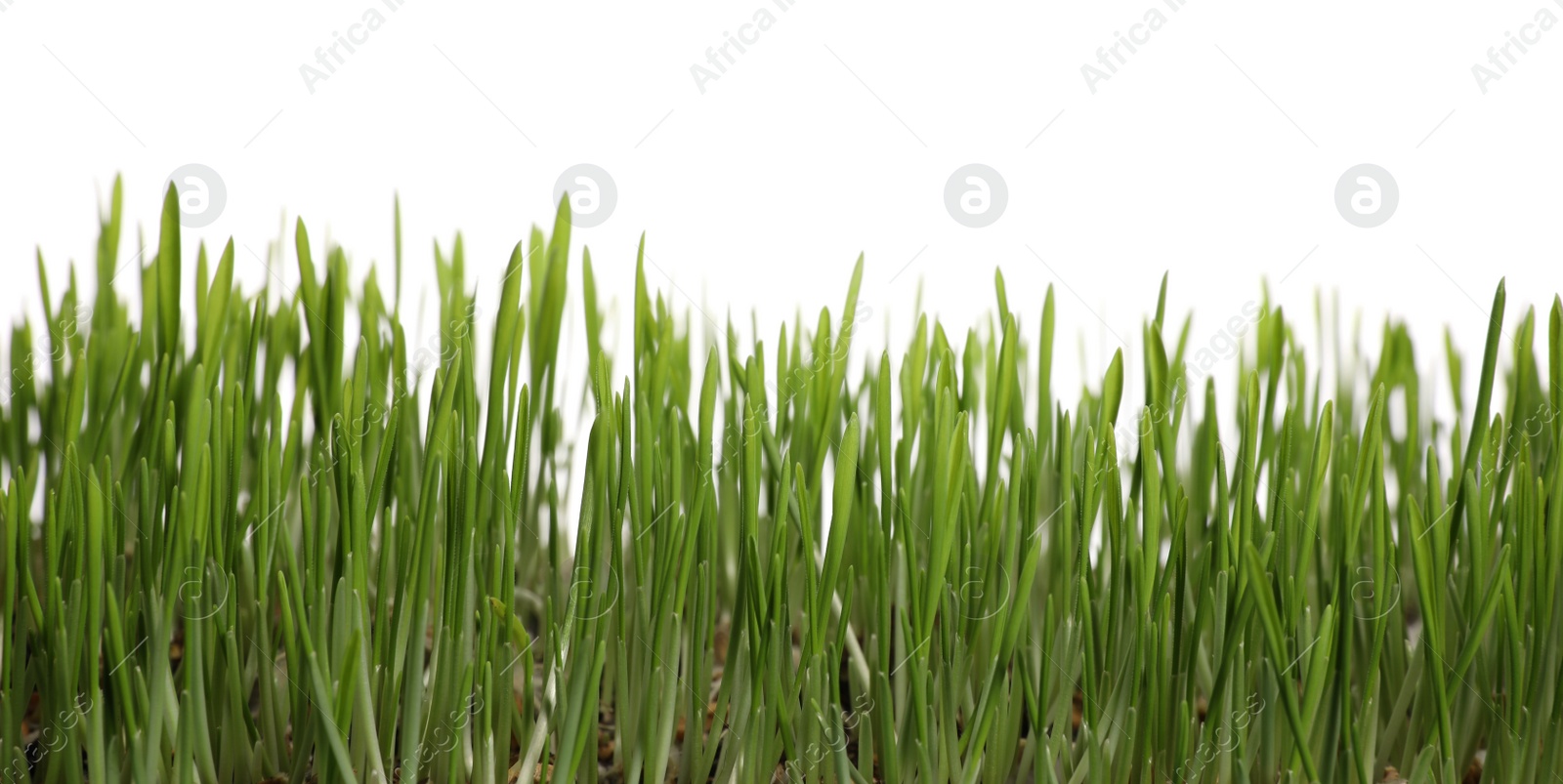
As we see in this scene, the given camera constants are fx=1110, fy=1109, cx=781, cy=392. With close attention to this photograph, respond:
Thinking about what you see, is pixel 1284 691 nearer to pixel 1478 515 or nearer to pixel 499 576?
pixel 1478 515

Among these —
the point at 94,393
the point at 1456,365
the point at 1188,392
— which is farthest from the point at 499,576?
the point at 1456,365

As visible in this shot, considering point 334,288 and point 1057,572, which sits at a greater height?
point 334,288

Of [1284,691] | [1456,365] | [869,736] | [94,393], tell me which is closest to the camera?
[1284,691]

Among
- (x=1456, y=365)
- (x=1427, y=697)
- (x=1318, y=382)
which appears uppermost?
(x=1318, y=382)

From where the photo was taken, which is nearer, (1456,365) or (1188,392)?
(1188,392)

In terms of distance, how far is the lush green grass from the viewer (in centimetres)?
75

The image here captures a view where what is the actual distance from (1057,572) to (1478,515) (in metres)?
0.35

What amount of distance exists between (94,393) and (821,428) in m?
0.64

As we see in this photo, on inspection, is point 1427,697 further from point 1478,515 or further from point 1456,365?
point 1456,365

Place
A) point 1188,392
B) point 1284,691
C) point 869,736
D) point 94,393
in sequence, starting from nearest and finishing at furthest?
point 1284,691, point 869,736, point 94,393, point 1188,392

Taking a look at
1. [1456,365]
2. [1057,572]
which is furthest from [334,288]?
[1456,365]

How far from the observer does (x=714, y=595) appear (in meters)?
0.84

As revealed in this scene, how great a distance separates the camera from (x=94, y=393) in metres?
0.97

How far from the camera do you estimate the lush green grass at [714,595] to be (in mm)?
750
